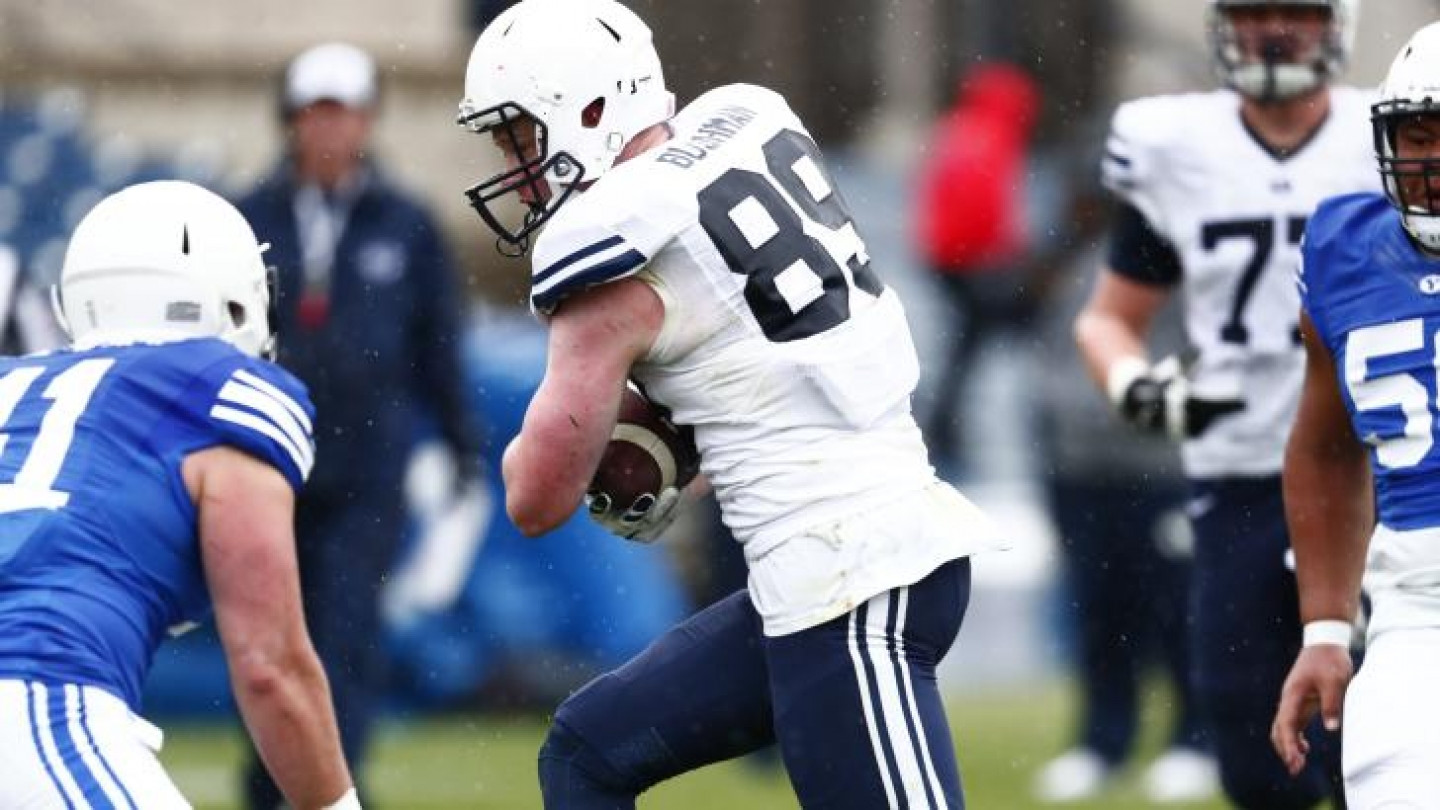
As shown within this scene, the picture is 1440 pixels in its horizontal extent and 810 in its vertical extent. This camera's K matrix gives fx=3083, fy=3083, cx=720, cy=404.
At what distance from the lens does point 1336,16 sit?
6172 mm

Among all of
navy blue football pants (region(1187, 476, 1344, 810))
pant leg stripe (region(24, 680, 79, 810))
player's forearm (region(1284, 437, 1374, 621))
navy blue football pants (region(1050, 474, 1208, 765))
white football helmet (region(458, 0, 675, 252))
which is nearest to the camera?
pant leg stripe (region(24, 680, 79, 810))

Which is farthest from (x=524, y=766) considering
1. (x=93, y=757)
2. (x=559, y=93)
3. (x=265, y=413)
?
(x=93, y=757)

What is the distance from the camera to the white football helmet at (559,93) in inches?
181

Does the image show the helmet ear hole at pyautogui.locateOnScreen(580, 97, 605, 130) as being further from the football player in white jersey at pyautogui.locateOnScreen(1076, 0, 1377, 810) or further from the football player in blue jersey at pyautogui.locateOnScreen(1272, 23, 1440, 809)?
the football player in white jersey at pyautogui.locateOnScreen(1076, 0, 1377, 810)

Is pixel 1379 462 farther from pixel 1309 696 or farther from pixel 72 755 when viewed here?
pixel 72 755

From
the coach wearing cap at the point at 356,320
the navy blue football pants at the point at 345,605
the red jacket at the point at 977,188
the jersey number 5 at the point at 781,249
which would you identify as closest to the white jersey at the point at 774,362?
the jersey number 5 at the point at 781,249

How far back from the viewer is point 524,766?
8.99 meters

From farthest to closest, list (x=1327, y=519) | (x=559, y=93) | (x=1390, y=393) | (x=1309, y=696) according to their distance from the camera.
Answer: (x=1327, y=519), (x=1309, y=696), (x=1390, y=393), (x=559, y=93)

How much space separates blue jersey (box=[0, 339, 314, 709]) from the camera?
411cm

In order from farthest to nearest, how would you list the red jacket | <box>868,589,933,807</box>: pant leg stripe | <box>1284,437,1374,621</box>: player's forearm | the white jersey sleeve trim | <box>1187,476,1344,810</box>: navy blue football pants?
the red jacket < <box>1187,476,1344,810</box>: navy blue football pants < <box>1284,437,1374,621</box>: player's forearm < <box>868,589,933,807</box>: pant leg stripe < the white jersey sleeve trim

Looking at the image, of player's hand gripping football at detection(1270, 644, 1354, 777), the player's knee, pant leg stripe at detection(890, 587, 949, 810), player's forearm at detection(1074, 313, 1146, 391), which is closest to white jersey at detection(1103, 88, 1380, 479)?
player's forearm at detection(1074, 313, 1146, 391)

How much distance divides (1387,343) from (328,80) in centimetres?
368

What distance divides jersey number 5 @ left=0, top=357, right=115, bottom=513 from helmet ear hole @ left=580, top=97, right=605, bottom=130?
2.63 feet

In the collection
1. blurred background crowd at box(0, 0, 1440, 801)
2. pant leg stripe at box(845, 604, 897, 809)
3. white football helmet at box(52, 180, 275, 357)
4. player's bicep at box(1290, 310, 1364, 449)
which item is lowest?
blurred background crowd at box(0, 0, 1440, 801)
